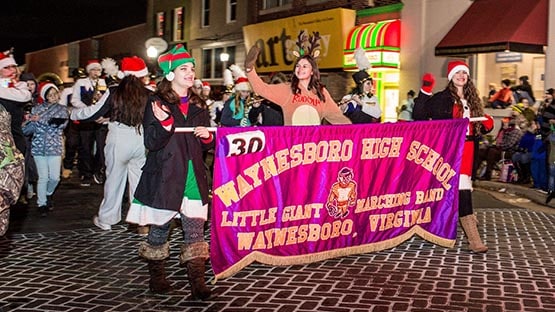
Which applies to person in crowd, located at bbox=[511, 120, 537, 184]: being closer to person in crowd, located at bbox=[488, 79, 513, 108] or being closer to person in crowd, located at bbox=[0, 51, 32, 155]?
person in crowd, located at bbox=[488, 79, 513, 108]

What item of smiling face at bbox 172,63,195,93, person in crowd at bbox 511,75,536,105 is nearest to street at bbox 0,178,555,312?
smiling face at bbox 172,63,195,93

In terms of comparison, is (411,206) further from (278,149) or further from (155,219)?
(155,219)

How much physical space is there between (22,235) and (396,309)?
4.82m

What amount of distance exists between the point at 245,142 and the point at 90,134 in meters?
8.68

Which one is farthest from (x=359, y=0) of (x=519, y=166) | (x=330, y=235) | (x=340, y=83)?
(x=330, y=235)

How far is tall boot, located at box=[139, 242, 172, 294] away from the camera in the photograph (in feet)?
18.9

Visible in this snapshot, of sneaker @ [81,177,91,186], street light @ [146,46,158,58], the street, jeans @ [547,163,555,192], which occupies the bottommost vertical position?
the street

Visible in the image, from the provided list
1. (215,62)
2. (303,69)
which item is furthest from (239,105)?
(215,62)

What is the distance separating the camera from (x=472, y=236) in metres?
7.64

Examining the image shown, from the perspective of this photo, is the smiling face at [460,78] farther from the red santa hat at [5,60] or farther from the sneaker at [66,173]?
the sneaker at [66,173]

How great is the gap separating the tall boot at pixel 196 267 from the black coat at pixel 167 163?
1.18 feet

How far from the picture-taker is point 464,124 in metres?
7.70

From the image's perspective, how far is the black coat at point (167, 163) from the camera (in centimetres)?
548

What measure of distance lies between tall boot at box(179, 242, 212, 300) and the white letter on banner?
33.2 inches
